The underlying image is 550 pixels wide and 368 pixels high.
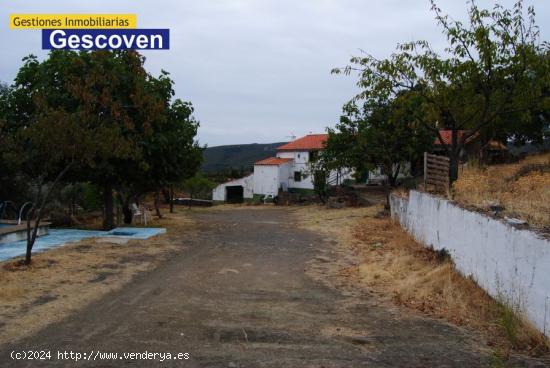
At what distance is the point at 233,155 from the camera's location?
173 feet

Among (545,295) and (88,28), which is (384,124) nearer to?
(88,28)

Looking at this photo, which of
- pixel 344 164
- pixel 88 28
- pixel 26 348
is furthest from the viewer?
pixel 344 164

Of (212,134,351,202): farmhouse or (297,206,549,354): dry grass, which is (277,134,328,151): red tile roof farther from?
(297,206,549,354): dry grass

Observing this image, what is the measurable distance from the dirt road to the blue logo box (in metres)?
7.13

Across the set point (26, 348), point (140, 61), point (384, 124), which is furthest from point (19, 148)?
point (384, 124)

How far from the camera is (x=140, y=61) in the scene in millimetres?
12750

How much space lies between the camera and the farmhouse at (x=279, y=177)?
42188mm

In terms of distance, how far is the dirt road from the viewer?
5.20 metres

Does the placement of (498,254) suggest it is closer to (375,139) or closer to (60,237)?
(60,237)

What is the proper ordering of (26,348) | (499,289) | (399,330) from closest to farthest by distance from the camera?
(26,348), (399,330), (499,289)

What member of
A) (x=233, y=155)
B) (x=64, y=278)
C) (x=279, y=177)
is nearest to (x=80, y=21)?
(x=64, y=278)

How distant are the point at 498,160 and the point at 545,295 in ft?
92.8

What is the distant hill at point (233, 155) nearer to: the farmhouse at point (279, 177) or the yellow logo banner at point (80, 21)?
the farmhouse at point (279, 177)

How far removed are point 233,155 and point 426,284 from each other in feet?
148
